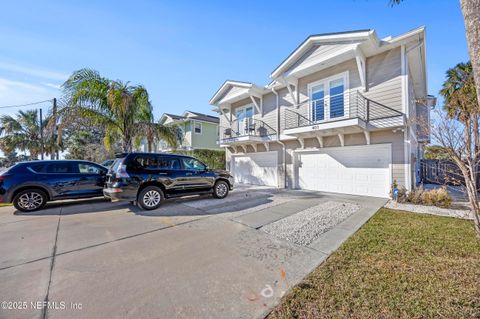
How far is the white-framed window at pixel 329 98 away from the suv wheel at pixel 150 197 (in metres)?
8.08

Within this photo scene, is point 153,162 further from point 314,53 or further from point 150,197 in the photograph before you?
point 314,53

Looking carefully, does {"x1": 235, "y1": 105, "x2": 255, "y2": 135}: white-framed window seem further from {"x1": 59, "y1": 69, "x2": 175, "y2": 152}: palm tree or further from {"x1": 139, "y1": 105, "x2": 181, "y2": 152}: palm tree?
{"x1": 59, "y1": 69, "x2": 175, "y2": 152}: palm tree

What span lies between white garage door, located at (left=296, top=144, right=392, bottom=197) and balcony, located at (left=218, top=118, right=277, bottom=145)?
Result: 2.45 metres

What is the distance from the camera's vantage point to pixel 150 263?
3174 millimetres

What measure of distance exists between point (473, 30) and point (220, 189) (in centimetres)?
760

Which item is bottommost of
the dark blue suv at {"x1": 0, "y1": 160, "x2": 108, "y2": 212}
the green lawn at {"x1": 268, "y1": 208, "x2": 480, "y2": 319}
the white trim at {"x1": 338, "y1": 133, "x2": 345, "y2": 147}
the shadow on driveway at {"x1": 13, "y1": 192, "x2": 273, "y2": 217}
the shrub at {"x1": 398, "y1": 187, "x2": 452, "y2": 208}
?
the green lawn at {"x1": 268, "y1": 208, "x2": 480, "y2": 319}

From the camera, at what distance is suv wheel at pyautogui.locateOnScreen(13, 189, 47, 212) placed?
6.36 meters

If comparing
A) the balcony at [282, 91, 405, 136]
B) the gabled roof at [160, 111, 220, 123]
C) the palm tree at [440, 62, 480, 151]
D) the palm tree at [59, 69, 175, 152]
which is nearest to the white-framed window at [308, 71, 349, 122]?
the balcony at [282, 91, 405, 136]

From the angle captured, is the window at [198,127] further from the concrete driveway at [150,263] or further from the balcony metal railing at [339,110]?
the concrete driveway at [150,263]

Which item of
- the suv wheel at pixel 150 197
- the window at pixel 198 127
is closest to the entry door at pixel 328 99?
the suv wheel at pixel 150 197

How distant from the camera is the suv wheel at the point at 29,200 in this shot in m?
6.36

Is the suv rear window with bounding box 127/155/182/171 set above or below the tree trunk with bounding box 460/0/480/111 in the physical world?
below

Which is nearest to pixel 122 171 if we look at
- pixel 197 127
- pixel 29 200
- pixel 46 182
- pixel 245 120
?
pixel 46 182

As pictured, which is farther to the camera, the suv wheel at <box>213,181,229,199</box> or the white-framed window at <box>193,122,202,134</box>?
the white-framed window at <box>193,122,202,134</box>
